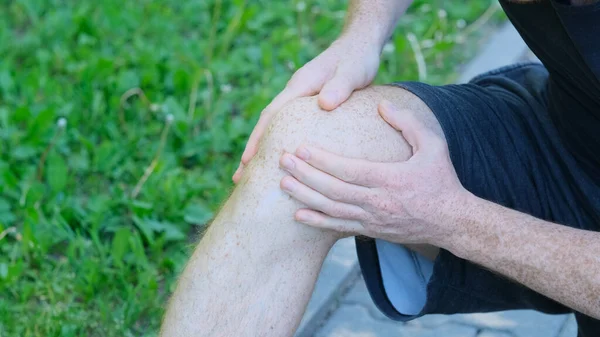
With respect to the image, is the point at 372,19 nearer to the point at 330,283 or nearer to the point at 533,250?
the point at 533,250

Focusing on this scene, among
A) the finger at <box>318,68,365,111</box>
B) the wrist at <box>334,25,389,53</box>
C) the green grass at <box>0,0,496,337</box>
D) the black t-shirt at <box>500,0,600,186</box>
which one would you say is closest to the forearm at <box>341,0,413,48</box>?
the wrist at <box>334,25,389,53</box>

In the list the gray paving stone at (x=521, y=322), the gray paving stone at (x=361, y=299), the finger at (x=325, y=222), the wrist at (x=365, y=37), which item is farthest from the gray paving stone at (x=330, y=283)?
the finger at (x=325, y=222)

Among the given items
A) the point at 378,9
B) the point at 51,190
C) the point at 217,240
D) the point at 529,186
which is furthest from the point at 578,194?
the point at 51,190

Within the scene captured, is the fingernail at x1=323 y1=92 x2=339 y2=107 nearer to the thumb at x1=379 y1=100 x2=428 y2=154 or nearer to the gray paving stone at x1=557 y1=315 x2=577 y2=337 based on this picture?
the thumb at x1=379 y1=100 x2=428 y2=154

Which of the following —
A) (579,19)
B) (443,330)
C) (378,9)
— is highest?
(579,19)

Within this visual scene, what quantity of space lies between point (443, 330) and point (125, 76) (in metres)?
1.63

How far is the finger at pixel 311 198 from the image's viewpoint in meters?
1.66

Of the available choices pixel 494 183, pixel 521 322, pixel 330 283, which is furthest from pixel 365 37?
pixel 521 322

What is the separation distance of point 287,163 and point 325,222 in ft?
0.42

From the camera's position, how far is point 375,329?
2.66 metres

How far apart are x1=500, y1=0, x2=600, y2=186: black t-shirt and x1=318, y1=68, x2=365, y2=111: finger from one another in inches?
14.7

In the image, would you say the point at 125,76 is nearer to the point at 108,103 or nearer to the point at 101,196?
the point at 108,103

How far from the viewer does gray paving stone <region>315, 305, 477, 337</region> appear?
2.64 meters

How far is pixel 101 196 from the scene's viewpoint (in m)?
2.98
